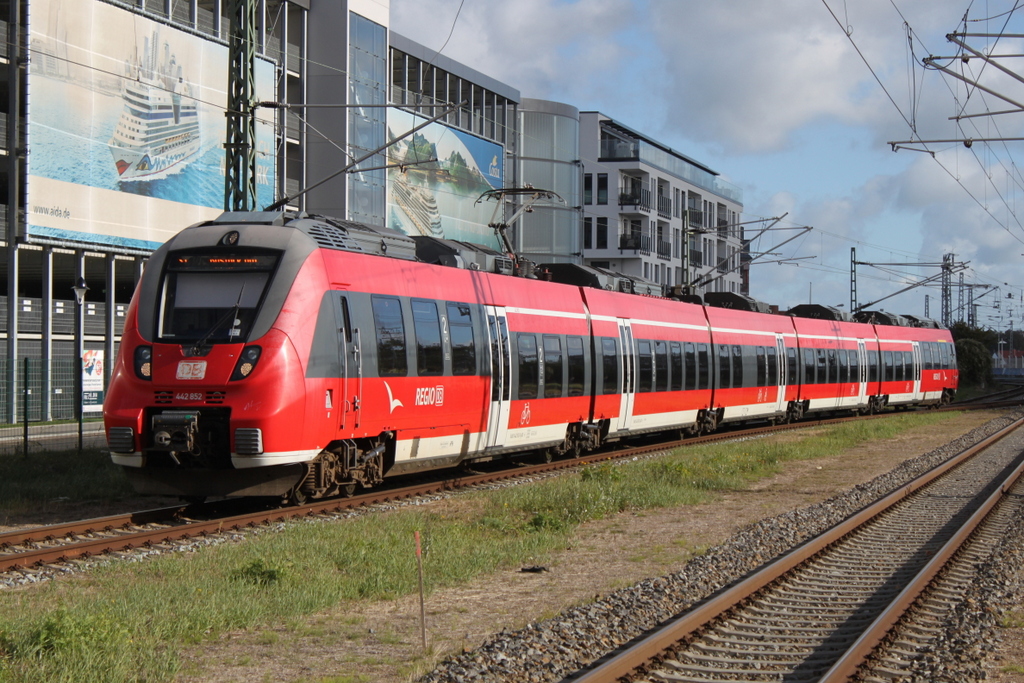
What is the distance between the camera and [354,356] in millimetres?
13641

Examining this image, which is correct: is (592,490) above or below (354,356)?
below

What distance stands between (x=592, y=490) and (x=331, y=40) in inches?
1357

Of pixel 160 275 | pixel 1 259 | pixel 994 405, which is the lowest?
pixel 994 405

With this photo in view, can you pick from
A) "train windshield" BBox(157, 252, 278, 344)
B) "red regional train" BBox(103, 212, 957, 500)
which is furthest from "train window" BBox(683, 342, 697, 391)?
"train windshield" BBox(157, 252, 278, 344)

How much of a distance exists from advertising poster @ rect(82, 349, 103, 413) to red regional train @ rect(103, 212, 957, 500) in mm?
19111

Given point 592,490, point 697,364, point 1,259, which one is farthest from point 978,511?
point 1,259

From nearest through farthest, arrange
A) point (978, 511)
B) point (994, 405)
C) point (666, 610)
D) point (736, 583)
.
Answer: point (666, 610), point (736, 583), point (978, 511), point (994, 405)

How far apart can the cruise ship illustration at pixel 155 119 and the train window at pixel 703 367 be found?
20.2 metres

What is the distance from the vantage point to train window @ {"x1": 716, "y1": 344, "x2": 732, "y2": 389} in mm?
29062

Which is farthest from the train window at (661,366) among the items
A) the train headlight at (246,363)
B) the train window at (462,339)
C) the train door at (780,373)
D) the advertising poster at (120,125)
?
the advertising poster at (120,125)

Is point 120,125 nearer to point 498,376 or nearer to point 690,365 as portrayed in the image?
point 690,365

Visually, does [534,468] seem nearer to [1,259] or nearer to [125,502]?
[125,502]

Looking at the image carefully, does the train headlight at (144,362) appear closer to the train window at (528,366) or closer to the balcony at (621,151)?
the train window at (528,366)

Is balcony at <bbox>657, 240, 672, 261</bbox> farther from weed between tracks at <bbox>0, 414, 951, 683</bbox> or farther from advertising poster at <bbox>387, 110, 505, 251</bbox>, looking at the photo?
weed between tracks at <bbox>0, 414, 951, 683</bbox>
